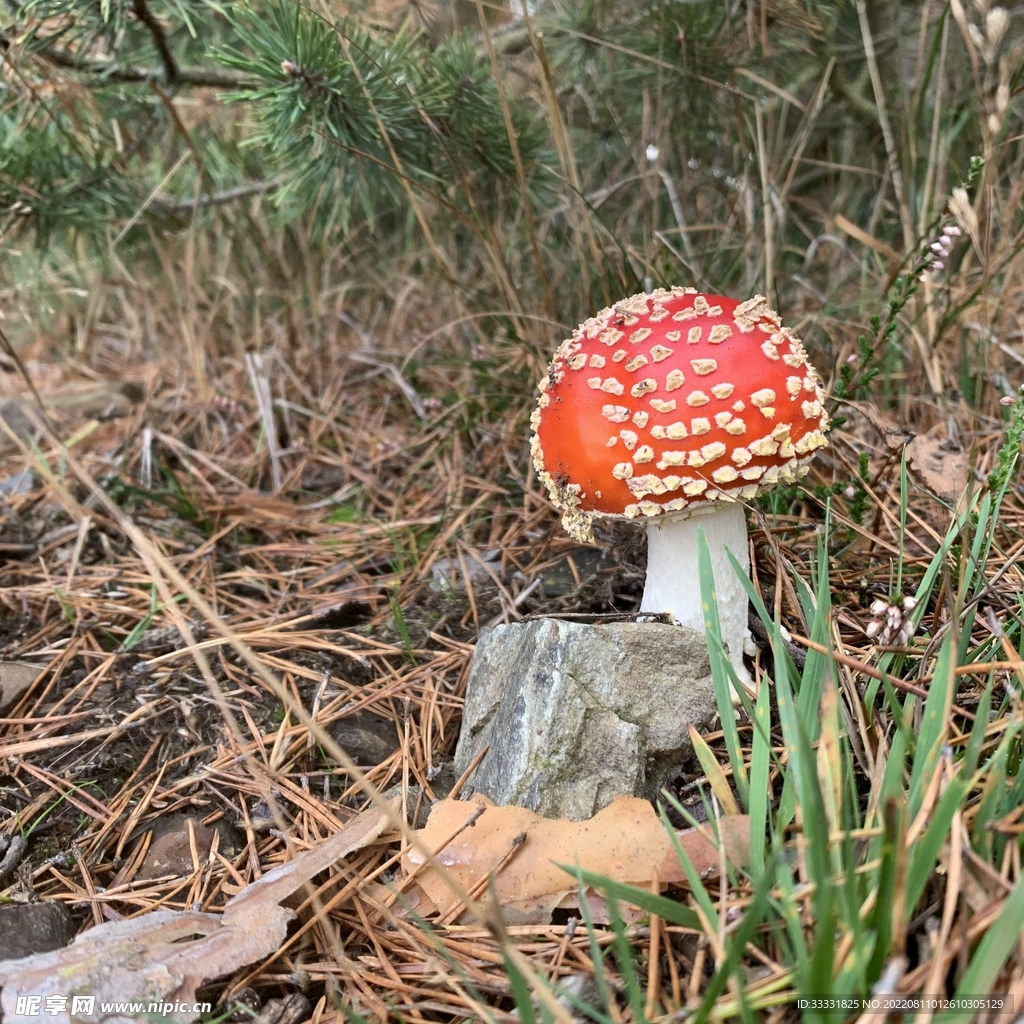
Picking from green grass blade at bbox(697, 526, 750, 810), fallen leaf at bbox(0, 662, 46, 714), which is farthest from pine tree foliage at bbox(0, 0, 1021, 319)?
fallen leaf at bbox(0, 662, 46, 714)

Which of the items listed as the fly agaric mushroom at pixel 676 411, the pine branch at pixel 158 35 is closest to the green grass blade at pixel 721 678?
the fly agaric mushroom at pixel 676 411

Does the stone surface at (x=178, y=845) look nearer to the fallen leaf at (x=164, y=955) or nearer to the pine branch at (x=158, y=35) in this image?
the fallen leaf at (x=164, y=955)

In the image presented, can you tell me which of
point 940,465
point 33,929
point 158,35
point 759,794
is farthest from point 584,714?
point 158,35

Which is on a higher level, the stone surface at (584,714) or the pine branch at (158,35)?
the pine branch at (158,35)

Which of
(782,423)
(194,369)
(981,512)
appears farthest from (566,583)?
(194,369)

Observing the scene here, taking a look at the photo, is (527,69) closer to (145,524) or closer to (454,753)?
(145,524)

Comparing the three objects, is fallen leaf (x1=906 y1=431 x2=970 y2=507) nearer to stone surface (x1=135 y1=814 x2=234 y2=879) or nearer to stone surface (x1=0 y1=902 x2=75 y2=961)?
stone surface (x1=135 y1=814 x2=234 y2=879)

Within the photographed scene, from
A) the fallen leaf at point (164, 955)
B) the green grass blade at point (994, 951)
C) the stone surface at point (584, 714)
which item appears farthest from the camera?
the stone surface at point (584, 714)
